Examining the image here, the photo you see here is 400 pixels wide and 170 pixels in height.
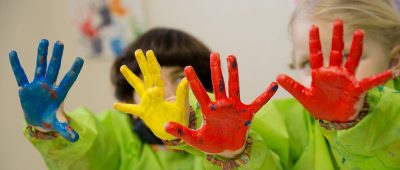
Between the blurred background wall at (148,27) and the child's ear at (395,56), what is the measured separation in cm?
30

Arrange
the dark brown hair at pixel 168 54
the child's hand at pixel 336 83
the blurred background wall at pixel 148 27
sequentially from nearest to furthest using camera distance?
the child's hand at pixel 336 83, the dark brown hair at pixel 168 54, the blurred background wall at pixel 148 27

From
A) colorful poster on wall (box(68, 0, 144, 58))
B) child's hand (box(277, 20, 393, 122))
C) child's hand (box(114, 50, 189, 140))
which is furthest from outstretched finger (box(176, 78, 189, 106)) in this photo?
colorful poster on wall (box(68, 0, 144, 58))

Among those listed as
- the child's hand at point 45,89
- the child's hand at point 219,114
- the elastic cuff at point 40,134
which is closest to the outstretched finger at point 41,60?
the child's hand at point 45,89

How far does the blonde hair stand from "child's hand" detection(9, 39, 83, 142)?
0.38 meters

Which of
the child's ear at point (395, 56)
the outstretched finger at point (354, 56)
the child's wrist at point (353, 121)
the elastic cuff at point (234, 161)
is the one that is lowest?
the elastic cuff at point (234, 161)

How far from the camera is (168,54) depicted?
2.50 feet

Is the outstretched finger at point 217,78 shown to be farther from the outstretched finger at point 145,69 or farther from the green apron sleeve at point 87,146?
the green apron sleeve at point 87,146

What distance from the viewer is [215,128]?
0.45 m

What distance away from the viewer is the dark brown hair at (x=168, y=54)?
2.50ft

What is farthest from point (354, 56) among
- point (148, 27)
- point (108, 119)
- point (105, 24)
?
point (105, 24)

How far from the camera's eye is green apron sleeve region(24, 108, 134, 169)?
62cm

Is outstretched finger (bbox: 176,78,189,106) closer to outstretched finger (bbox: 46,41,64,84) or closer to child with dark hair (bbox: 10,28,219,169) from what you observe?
child with dark hair (bbox: 10,28,219,169)

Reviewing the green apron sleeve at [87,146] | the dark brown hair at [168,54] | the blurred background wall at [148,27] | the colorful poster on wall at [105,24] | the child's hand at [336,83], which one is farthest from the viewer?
the colorful poster on wall at [105,24]

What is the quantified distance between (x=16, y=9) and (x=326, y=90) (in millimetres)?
1250
